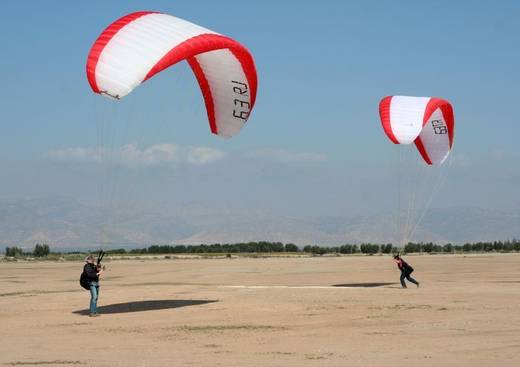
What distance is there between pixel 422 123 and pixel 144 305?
11.6m

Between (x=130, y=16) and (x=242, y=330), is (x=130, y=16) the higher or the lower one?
the higher one

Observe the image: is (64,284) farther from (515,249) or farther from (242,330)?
(515,249)

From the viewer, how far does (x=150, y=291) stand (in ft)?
103

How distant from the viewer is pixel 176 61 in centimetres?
1948

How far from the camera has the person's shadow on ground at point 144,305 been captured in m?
23.8

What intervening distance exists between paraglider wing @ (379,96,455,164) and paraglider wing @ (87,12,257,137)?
27.4ft

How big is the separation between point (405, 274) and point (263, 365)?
16619 mm

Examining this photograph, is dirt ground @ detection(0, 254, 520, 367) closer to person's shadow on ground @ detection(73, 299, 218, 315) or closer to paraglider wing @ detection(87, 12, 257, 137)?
person's shadow on ground @ detection(73, 299, 218, 315)

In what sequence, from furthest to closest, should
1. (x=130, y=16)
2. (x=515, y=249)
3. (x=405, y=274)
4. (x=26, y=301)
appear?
(x=515, y=249)
(x=405, y=274)
(x=26, y=301)
(x=130, y=16)

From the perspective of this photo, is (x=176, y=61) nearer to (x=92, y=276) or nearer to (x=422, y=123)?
(x=92, y=276)

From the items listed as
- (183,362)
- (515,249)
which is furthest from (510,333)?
(515,249)

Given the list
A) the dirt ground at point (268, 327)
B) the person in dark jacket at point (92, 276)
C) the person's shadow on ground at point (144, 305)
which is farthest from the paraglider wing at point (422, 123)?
the person in dark jacket at point (92, 276)

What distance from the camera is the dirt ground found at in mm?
15339

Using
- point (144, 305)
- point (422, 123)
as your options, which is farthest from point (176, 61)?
point (422, 123)
